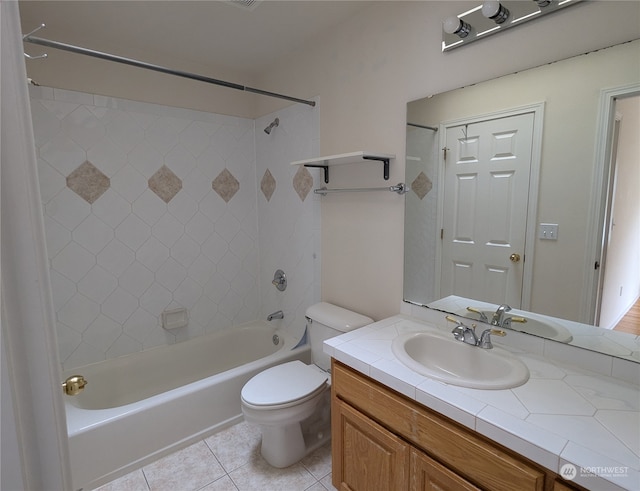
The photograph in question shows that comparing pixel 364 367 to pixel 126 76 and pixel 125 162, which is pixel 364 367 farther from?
pixel 126 76

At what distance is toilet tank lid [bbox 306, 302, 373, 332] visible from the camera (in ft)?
6.22

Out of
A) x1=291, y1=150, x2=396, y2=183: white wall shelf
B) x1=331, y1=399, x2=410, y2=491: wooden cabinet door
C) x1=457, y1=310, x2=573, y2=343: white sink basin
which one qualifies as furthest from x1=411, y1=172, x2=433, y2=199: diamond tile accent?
x1=331, y1=399, x2=410, y2=491: wooden cabinet door

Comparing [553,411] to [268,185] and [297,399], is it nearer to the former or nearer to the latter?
[297,399]

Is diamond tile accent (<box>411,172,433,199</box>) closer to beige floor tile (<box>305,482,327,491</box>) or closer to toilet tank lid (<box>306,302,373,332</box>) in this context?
toilet tank lid (<box>306,302,373,332</box>)

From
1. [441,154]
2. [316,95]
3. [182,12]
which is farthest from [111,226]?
[441,154]

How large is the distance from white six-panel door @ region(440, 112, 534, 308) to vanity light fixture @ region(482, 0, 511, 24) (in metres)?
0.38

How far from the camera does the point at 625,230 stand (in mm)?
1193

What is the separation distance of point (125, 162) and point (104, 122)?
268mm

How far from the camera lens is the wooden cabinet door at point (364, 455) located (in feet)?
4.09

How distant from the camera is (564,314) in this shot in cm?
129

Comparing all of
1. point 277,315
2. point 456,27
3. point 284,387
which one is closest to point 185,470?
point 284,387

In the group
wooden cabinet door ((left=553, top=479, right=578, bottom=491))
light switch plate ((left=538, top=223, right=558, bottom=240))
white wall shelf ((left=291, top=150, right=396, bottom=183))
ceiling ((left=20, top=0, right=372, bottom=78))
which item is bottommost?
wooden cabinet door ((left=553, top=479, right=578, bottom=491))

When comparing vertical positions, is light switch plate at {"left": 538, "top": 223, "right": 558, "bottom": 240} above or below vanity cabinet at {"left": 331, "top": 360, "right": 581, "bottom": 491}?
above

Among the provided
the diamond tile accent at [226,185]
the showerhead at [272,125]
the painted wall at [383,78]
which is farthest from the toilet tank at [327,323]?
the showerhead at [272,125]
